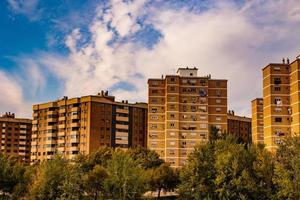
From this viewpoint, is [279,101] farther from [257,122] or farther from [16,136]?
[16,136]

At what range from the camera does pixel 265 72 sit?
83.3m

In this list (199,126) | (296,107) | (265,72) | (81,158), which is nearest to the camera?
(81,158)

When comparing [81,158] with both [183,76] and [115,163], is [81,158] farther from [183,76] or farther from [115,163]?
[183,76]

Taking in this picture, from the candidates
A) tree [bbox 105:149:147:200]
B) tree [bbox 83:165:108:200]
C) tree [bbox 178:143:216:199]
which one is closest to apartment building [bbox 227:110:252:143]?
tree [bbox 178:143:216:199]

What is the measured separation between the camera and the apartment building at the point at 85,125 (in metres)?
97.3

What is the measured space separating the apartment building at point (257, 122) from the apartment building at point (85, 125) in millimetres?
28869

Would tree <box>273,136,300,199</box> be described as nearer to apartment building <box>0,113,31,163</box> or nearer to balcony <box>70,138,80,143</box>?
balcony <box>70,138,80,143</box>

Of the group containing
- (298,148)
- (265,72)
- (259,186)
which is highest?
(265,72)

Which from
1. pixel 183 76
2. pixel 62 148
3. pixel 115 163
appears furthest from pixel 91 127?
pixel 115 163

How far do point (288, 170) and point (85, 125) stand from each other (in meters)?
59.0

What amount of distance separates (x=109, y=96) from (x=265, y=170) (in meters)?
60.5

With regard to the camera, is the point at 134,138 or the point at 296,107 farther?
the point at 134,138

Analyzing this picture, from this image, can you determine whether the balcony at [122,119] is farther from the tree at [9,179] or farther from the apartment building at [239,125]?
the tree at [9,179]

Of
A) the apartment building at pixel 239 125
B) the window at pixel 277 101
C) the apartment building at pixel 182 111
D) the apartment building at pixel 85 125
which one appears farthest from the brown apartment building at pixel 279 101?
the apartment building at pixel 239 125
